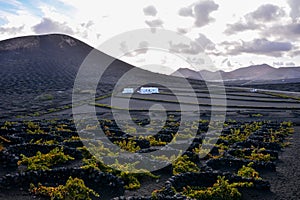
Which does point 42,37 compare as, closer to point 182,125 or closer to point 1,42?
point 1,42

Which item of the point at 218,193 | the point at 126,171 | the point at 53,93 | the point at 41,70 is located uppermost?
the point at 41,70

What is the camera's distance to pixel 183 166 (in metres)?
15.4

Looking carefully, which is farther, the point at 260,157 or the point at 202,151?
the point at 202,151

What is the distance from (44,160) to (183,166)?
6.48 metres

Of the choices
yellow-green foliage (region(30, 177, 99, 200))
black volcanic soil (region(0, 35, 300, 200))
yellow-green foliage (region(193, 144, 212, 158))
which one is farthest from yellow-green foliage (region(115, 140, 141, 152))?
yellow-green foliage (region(30, 177, 99, 200))

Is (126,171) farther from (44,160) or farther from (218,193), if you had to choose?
(44,160)

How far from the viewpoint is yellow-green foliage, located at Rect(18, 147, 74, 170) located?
48.2ft

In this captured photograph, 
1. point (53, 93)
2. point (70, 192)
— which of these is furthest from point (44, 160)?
point (53, 93)

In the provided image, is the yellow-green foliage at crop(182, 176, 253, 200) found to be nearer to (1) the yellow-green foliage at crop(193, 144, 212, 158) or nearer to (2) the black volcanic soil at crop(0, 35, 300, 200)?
(2) the black volcanic soil at crop(0, 35, 300, 200)

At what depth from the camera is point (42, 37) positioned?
199500 millimetres

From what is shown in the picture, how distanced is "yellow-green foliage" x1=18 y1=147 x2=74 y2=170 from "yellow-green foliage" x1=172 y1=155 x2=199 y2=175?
537 cm

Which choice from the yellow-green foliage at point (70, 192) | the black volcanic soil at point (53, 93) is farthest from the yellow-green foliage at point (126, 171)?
the yellow-green foliage at point (70, 192)

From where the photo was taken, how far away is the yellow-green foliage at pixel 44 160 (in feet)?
48.2

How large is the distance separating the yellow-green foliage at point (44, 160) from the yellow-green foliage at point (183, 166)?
5.37 meters
